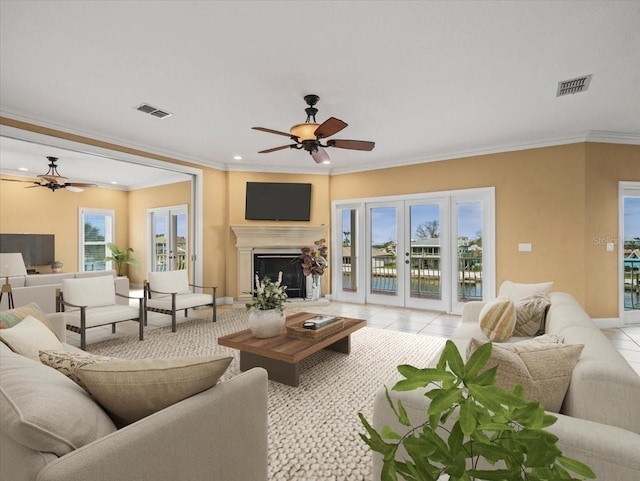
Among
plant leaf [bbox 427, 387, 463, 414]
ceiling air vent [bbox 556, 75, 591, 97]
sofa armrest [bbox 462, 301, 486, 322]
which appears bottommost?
sofa armrest [bbox 462, 301, 486, 322]

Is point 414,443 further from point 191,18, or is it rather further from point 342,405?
point 191,18

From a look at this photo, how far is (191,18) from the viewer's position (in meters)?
2.23

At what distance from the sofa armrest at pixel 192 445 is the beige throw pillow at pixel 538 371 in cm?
95

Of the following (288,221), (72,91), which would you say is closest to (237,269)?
(288,221)

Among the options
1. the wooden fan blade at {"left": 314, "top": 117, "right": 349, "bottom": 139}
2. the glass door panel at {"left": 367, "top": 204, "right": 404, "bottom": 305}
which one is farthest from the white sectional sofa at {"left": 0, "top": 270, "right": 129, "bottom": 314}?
the glass door panel at {"left": 367, "top": 204, "right": 404, "bottom": 305}

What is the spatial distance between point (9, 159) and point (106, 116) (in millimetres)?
3931

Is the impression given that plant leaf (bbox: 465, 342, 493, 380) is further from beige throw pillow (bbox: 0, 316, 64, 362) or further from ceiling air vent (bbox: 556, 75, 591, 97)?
ceiling air vent (bbox: 556, 75, 591, 97)

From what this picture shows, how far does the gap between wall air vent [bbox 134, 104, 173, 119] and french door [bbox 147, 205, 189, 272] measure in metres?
3.95

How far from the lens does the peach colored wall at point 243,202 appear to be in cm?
646

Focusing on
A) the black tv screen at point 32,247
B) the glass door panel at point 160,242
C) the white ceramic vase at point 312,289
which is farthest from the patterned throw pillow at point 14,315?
the black tv screen at point 32,247

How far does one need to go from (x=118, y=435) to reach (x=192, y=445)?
0.87ft

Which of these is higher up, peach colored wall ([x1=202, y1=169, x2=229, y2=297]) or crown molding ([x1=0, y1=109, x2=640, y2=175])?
crown molding ([x1=0, y1=109, x2=640, y2=175])

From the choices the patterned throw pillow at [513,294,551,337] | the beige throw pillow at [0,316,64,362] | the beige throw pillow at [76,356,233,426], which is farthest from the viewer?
the patterned throw pillow at [513,294,551,337]

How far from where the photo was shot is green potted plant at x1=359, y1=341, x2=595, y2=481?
51cm
